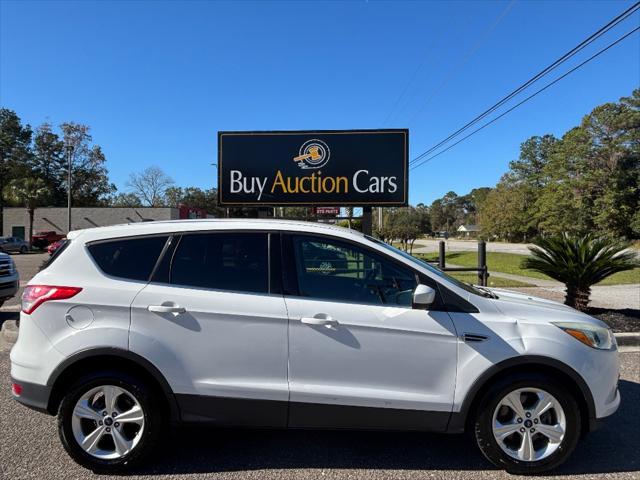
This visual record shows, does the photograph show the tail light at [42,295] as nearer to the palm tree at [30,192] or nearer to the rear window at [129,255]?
the rear window at [129,255]

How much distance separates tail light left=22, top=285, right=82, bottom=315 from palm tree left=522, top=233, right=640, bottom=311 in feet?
22.7

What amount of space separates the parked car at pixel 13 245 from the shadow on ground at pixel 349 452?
3758 centimetres

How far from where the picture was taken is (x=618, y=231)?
47.5 m

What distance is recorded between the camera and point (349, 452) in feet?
10.6

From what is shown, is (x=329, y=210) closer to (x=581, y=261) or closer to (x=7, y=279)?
(x=581, y=261)

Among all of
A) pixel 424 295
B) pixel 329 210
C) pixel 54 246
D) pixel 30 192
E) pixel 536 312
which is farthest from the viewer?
pixel 30 192

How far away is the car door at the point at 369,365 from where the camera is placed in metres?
2.87

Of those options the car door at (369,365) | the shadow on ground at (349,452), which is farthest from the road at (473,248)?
the car door at (369,365)

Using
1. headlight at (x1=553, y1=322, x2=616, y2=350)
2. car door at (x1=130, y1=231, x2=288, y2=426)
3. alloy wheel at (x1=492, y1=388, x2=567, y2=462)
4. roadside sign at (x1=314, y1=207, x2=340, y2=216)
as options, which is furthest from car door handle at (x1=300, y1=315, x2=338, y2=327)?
roadside sign at (x1=314, y1=207, x2=340, y2=216)

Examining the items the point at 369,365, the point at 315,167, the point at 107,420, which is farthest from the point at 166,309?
the point at 315,167

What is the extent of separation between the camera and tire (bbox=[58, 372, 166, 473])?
2.91 m

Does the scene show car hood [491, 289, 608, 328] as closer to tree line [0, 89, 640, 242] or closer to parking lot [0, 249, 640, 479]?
parking lot [0, 249, 640, 479]

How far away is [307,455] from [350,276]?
1.43 meters

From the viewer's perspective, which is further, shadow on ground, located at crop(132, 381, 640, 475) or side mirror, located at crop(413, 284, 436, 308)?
shadow on ground, located at crop(132, 381, 640, 475)
